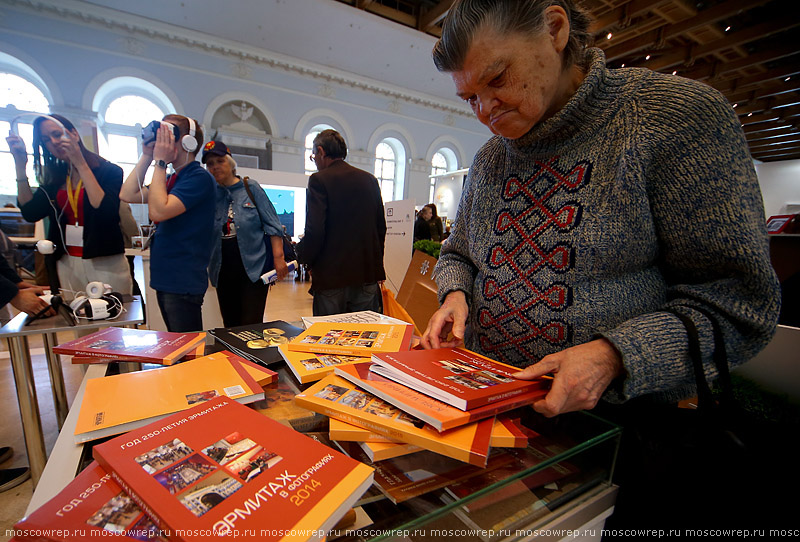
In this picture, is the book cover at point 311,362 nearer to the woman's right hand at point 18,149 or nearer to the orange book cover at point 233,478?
the orange book cover at point 233,478

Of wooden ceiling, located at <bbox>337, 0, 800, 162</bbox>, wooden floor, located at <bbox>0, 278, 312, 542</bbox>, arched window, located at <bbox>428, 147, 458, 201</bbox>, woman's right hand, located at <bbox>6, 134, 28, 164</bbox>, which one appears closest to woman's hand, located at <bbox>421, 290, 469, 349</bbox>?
wooden floor, located at <bbox>0, 278, 312, 542</bbox>

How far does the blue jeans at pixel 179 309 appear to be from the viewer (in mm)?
1868

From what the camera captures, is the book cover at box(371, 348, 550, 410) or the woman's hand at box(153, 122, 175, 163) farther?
the woman's hand at box(153, 122, 175, 163)

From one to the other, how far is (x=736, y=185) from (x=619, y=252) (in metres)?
0.20

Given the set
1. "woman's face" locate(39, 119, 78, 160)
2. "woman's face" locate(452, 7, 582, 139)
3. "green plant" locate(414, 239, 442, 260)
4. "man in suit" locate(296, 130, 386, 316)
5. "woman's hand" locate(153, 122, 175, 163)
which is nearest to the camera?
"woman's face" locate(452, 7, 582, 139)

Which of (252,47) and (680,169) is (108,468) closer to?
(680,169)

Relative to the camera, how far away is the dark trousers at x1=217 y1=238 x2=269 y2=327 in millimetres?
2469

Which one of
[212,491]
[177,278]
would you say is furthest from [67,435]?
[177,278]

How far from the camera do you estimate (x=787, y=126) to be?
37.8 feet

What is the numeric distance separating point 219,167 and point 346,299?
4.04ft

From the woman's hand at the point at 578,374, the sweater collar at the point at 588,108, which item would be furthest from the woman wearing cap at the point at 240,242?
the woman's hand at the point at 578,374

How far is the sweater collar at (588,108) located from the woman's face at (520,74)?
40 millimetres

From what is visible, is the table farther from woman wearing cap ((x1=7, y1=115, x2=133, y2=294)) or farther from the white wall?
the white wall

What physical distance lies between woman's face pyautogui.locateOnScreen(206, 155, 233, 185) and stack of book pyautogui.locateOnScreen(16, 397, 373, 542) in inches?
87.0
